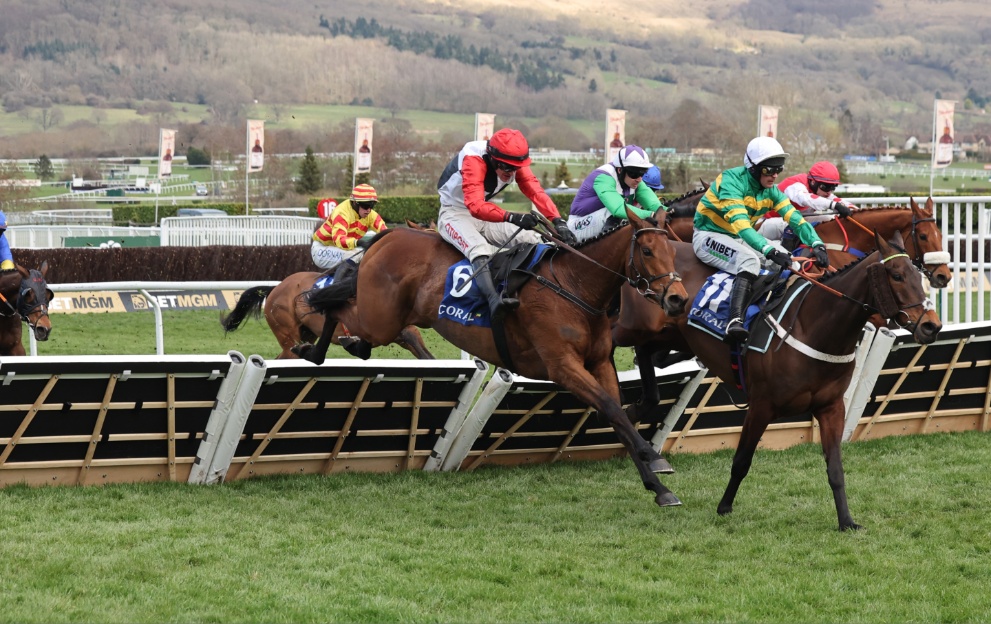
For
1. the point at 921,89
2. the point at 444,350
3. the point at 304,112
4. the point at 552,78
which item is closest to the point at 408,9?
the point at 552,78

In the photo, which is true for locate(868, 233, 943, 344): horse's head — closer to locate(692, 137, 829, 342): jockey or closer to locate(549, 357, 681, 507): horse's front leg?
locate(692, 137, 829, 342): jockey

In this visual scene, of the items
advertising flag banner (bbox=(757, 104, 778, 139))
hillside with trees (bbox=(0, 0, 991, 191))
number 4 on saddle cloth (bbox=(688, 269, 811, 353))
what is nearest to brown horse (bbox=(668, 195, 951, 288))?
number 4 on saddle cloth (bbox=(688, 269, 811, 353))

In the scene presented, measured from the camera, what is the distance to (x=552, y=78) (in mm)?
122562

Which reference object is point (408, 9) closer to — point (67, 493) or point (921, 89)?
point (921, 89)

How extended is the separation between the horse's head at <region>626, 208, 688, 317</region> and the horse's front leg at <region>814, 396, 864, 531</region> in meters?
0.84

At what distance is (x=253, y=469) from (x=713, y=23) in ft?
516

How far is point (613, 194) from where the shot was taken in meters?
6.26

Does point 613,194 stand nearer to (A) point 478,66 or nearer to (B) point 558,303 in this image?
(B) point 558,303

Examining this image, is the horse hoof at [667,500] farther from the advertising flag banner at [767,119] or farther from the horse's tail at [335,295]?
the advertising flag banner at [767,119]

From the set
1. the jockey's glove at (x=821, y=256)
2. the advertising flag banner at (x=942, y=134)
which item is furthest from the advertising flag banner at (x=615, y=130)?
the jockey's glove at (x=821, y=256)

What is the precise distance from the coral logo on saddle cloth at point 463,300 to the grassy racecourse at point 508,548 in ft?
2.88

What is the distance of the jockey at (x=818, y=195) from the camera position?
8.05 meters

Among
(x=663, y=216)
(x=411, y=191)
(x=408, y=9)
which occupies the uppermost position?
(x=408, y=9)

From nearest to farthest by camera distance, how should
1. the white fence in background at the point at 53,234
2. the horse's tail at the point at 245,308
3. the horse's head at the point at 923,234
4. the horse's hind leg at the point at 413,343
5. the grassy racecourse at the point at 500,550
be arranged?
the grassy racecourse at the point at 500,550 < the horse's head at the point at 923,234 < the horse's tail at the point at 245,308 < the horse's hind leg at the point at 413,343 < the white fence in background at the point at 53,234
